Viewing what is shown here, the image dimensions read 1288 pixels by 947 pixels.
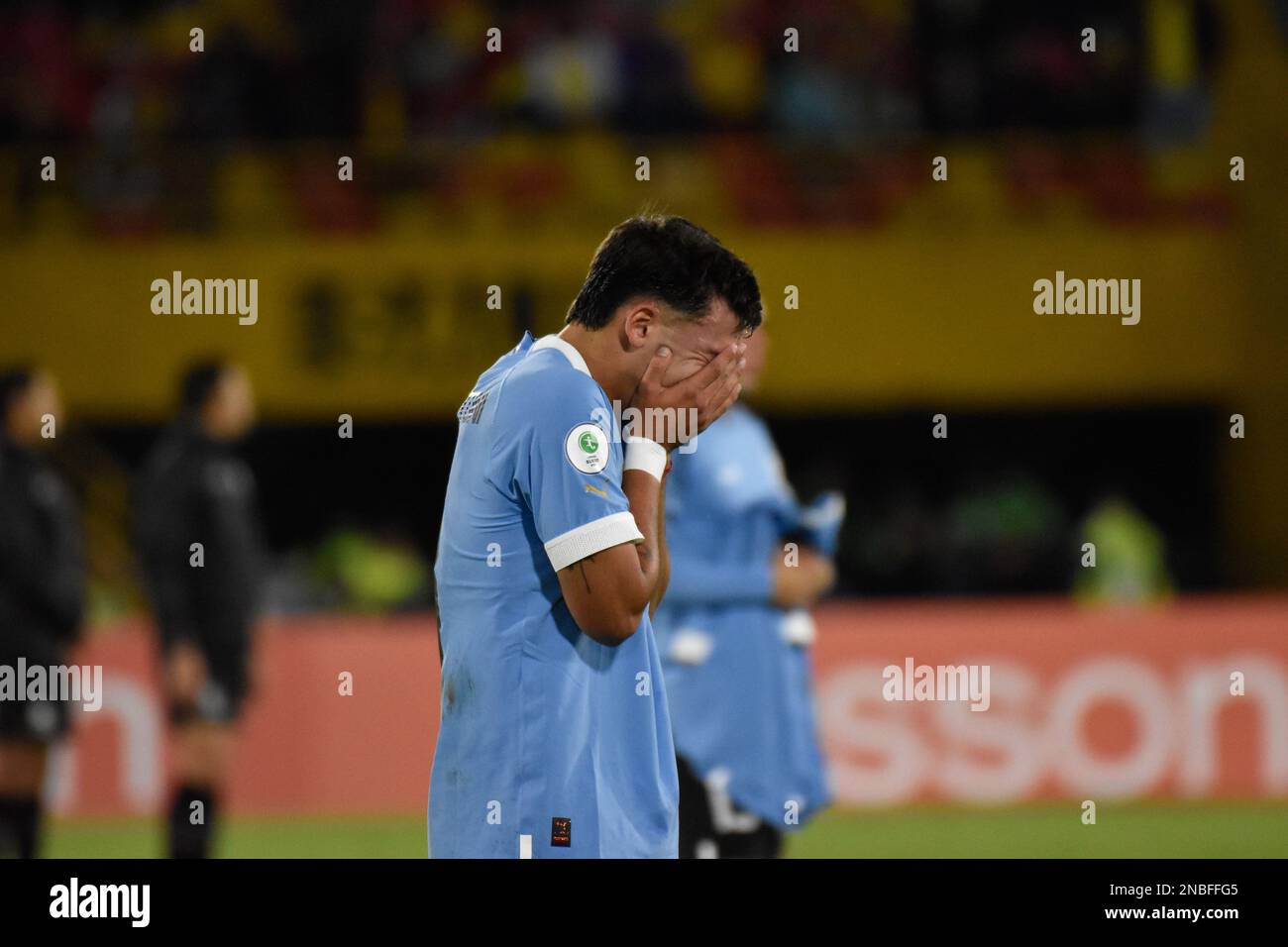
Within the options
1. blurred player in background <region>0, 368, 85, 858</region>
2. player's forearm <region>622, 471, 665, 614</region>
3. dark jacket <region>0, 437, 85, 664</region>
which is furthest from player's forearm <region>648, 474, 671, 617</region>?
dark jacket <region>0, 437, 85, 664</region>

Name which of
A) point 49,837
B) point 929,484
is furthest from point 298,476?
point 49,837

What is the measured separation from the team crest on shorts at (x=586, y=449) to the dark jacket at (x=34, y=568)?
5.18 metres

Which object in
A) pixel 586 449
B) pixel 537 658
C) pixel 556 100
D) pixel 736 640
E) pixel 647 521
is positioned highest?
pixel 556 100

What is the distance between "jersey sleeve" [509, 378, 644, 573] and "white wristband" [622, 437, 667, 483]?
5.6 inches

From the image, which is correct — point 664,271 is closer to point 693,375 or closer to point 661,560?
point 693,375

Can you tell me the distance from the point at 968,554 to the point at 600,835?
40.8 ft

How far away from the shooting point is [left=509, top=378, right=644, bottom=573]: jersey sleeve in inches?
117

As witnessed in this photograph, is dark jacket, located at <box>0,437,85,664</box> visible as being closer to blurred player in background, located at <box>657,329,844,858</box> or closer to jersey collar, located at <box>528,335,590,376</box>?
blurred player in background, located at <box>657,329,844,858</box>

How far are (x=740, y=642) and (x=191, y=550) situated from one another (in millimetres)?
3244

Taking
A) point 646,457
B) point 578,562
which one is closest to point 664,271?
point 646,457

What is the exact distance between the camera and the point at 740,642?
5273 millimetres

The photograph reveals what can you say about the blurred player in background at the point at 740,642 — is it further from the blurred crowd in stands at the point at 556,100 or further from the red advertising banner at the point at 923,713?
the blurred crowd in stands at the point at 556,100

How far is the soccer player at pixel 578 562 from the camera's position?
299cm

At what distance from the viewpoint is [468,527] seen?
3.13 metres
